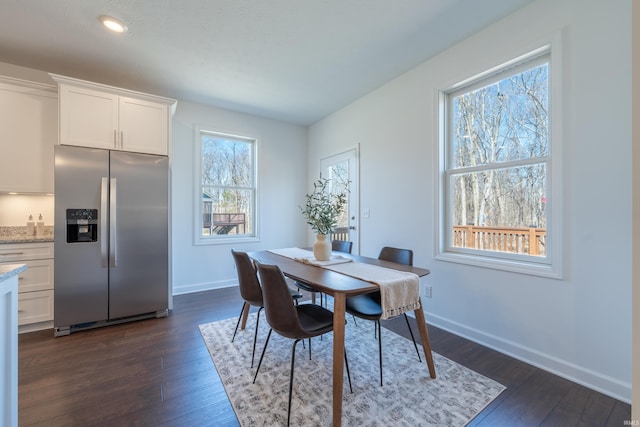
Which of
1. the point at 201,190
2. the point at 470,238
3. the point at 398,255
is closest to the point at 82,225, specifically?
the point at 201,190

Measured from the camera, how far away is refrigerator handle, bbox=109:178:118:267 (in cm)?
274

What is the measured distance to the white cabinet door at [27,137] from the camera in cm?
271

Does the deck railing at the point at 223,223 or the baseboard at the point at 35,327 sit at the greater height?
the deck railing at the point at 223,223

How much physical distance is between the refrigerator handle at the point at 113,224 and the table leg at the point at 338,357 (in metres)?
2.51

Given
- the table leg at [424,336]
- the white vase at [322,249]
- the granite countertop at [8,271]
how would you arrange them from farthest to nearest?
the white vase at [322,249] < the table leg at [424,336] < the granite countertop at [8,271]

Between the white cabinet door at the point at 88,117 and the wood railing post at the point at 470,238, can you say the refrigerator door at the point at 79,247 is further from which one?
the wood railing post at the point at 470,238

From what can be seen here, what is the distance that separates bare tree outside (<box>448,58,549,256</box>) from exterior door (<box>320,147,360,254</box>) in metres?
1.34

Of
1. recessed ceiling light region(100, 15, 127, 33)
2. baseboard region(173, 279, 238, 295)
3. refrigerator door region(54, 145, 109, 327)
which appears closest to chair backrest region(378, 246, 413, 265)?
baseboard region(173, 279, 238, 295)

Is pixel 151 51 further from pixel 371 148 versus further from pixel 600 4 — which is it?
pixel 600 4

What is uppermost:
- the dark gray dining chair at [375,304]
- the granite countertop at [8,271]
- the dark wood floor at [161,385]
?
the granite countertop at [8,271]

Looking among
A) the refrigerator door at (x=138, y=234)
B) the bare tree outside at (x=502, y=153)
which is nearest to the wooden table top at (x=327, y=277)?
the bare tree outside at (x=502, y=153)

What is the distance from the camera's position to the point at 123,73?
309 cm

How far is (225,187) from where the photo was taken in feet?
14.0

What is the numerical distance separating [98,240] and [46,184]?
2.95 ft
